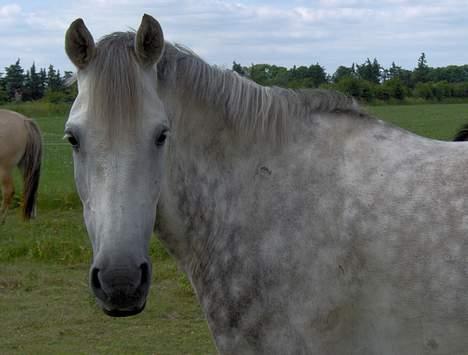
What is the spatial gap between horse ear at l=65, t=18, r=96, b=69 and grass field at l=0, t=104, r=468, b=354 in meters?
1.69

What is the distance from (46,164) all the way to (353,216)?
56.4 feet

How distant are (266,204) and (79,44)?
107 centimetres

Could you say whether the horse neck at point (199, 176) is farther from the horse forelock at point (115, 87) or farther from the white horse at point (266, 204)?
the horse forelock at point (115, 87)

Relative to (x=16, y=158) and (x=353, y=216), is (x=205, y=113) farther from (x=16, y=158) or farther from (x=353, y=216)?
(x=16, y=158)

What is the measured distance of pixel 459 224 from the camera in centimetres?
271

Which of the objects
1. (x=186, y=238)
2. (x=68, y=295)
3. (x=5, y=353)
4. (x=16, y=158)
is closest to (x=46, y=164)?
(x=16, y=158)

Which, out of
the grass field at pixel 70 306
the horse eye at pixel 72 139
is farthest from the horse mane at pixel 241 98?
the grass field at pixel 70 306

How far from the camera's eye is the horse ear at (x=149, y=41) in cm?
273

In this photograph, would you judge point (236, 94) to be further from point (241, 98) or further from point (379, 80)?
point (379, 80)

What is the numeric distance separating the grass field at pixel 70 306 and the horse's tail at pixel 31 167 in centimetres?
34

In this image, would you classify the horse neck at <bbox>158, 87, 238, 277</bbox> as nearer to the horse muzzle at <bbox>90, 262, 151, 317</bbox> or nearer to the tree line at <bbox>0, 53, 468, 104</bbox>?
the horse muzzle at <bbox>90, 262, 151, 317</bbox>

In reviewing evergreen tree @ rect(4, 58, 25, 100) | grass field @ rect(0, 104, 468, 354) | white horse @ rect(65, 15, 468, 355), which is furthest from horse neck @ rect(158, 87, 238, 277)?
evergreen tree @ rect(4, 58, 25, 100)

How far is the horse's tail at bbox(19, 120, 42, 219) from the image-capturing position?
10688 mm

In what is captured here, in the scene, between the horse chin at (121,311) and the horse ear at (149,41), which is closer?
the horse chin at (121,311)
